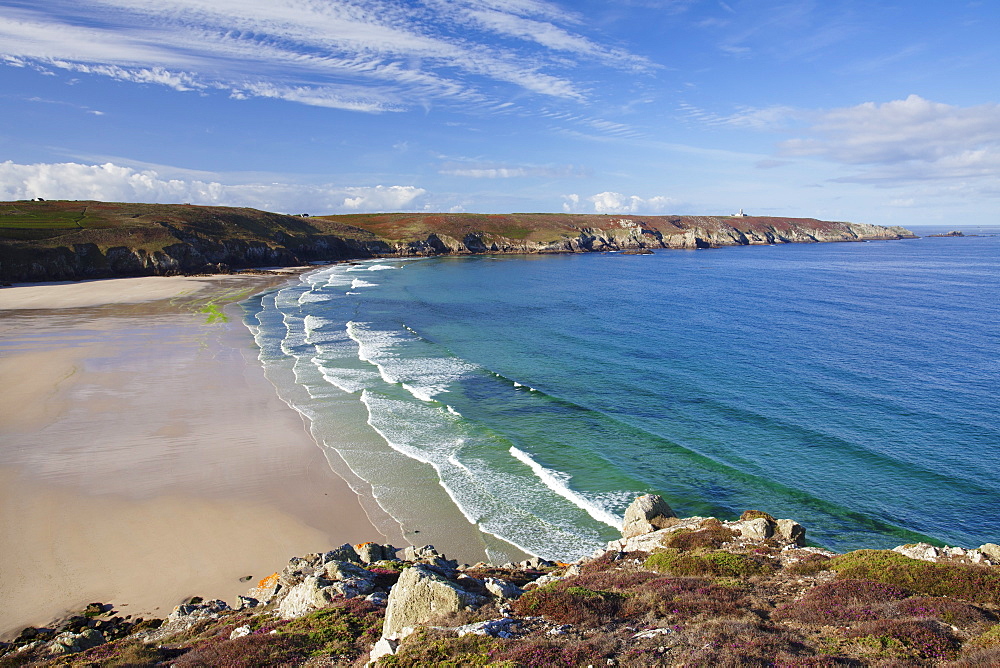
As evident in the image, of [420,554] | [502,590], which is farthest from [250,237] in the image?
[502,590]

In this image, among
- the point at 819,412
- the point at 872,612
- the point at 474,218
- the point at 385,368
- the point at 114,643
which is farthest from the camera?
the point at 474,218

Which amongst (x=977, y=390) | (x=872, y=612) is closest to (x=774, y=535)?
(x=872, y=612)

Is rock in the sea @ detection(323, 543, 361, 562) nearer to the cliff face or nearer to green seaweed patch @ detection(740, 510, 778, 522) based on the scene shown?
green seaweed patch @ detection(740, 510, 778, 522)

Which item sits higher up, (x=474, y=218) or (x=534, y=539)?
(x=474, y=218)

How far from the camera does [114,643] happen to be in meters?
10.2

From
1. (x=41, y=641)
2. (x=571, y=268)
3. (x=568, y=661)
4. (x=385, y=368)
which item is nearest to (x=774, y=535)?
(x=568, y=661)

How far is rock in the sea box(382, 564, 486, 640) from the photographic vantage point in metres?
8.94

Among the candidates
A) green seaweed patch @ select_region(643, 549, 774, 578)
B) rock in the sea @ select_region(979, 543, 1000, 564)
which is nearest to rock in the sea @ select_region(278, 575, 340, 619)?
green seaweed patch @ select_region(643, 549, 774, 578)

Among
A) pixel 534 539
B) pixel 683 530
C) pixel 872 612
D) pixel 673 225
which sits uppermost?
pixel 673 225

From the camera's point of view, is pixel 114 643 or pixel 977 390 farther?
pixel 977 390

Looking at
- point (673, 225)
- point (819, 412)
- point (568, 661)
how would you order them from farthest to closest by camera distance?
point (673, 225) → point (819, 412) → point (568, 661)

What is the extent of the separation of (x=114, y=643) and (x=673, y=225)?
195 m

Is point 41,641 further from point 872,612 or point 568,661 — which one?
point 872,612

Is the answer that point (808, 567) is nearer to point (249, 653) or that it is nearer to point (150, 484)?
point (249, 653)
